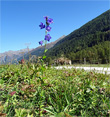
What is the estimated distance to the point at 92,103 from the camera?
2.21 m

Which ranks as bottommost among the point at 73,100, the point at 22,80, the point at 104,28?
the point at 73,100

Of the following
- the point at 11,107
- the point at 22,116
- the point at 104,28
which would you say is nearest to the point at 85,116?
the point at 22,116

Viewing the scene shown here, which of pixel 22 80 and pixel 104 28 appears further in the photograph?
pixel 104 28

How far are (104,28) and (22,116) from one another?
139 meters

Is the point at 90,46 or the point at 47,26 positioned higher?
the point at 90,46

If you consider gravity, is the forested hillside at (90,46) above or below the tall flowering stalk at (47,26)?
above

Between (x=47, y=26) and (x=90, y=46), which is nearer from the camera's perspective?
(x=47, y=26)

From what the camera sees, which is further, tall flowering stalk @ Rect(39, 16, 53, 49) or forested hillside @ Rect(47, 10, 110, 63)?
forested hillside @ Rect(47, 10, 110, 63)

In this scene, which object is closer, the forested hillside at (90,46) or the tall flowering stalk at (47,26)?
the tall flowering stalk at (47,26)

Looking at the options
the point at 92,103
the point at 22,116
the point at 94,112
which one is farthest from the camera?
the point at 92,103

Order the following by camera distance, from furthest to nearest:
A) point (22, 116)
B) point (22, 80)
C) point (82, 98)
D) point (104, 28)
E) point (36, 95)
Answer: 1. point (104, 28)
2. point (22, 80)
3. point (36, 95)
4. point (82, 98)
5. point (22, 116)

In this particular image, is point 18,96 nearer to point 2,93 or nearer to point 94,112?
point 2,93

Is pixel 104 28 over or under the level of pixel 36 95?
over

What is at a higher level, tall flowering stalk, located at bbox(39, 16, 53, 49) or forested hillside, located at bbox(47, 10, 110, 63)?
forested hillside, located at bbox(47, 10, 110, 63)
